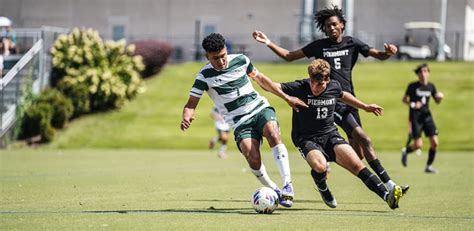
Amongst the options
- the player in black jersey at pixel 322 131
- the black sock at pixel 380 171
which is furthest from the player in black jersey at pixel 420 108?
the player in black jersey at pixel 322 131

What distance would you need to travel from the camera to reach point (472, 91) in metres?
37.4

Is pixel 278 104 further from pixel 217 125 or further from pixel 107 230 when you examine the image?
pixel 107 230

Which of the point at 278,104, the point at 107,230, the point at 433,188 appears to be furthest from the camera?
the point at 278,104

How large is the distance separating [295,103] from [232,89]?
0.85 metres

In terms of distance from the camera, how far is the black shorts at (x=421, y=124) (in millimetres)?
21328

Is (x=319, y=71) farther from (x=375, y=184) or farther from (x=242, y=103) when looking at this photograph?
(x=375, y=184)

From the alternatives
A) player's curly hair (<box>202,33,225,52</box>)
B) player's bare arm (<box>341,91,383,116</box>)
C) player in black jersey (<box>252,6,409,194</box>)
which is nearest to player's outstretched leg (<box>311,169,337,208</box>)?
player's bare arm (<box>341,91,383,116</box>)

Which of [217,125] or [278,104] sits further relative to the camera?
[278,104]

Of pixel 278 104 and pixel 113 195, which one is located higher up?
pixel 113 195

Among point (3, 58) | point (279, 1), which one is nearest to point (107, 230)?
point (3, 58)

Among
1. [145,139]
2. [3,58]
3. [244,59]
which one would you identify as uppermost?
[244,59]

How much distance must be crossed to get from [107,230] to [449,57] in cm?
4188

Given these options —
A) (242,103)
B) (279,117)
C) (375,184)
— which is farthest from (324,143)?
(279,117)

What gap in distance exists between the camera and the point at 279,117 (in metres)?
35.4
